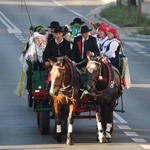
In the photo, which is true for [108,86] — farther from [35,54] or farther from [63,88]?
[35,54]

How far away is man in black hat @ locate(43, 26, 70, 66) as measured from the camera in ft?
59.9

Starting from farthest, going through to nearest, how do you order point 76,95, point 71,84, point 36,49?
point 36,49 < point 76,95 < point 71,84

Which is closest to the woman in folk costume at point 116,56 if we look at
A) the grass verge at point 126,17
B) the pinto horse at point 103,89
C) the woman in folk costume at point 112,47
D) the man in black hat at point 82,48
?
the woman in folk costume at point 112,47

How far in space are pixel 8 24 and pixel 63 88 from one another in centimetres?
3295

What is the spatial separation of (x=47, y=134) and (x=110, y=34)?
246 cm

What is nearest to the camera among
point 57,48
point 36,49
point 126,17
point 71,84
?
point 71,84

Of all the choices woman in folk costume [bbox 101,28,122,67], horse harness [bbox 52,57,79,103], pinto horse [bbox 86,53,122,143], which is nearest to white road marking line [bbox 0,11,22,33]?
woman in folk costume [bbox 101,28,122,67]

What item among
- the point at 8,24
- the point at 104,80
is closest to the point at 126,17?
the point at 8,24

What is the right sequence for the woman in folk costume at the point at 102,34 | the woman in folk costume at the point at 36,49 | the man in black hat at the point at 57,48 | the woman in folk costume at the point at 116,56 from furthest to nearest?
the woman in folk costume at the point at 36,49, the woman in folk costume at the point at 102,34, the woman in folk costume at the point at 116,56, the man in black hat at the point at 57,48

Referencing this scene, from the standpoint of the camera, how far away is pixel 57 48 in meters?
18.3

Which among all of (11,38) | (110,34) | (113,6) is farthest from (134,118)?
(113,6)

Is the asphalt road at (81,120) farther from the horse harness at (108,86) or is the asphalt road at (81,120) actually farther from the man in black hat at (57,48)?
the man in black hat at (57,48)

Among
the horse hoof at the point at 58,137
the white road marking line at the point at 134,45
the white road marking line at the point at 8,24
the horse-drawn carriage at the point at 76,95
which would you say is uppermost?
the horse-drawn carriage at the point at 76,95

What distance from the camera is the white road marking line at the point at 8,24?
46031 mm
